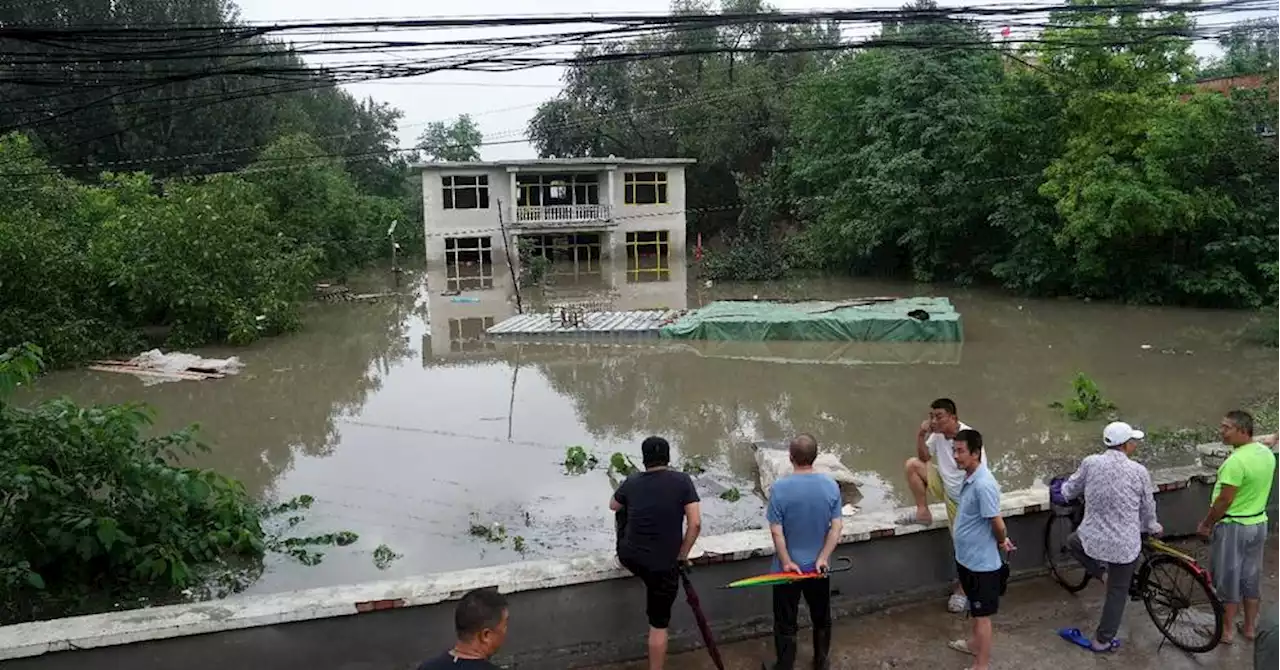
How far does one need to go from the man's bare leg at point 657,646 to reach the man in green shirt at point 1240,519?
2.74 m

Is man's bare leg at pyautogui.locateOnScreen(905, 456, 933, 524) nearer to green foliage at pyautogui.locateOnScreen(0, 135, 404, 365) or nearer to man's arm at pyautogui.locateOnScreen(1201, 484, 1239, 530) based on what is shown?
man's arm at pyautogui.locateOnScreen(1201, 484, 1239, 530)

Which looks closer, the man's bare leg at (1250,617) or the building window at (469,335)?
the man's bare leg at (1250,617)

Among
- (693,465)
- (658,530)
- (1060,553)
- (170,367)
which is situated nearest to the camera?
(658,530)

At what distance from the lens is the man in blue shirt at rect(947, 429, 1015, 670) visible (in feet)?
13.8

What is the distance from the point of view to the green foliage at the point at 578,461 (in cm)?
1073

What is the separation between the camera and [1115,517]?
176 inches

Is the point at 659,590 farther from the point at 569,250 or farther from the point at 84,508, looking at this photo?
the point at 569,250

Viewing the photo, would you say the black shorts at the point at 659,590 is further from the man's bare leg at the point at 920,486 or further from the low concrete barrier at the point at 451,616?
the man's bare leg at the point at 920,486

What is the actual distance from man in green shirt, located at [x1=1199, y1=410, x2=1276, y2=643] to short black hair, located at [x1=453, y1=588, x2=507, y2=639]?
370 cm

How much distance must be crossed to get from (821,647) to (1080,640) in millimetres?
1357

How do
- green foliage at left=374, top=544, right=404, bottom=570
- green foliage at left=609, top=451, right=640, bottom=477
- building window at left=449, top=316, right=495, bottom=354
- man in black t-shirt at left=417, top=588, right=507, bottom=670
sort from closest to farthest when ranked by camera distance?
man in black t-shirt at left=417, top=588, right=507, bottom=670
green foliage at left=374, top=544, right=404, bottom=570
green foliage at left=609, top=451, right=640, bottom=477
building window at left=449, top=316, right=495, bottom=354

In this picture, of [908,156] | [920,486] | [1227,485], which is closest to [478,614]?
[920,486]

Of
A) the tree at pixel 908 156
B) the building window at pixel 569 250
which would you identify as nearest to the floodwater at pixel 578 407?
the tree at pixel 908 156

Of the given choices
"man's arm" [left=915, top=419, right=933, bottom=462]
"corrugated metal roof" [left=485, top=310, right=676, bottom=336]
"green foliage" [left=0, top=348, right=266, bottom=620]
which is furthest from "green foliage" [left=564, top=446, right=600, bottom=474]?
"corrugated metal roof" [left=485, top=310, right=676, bottom=336]
